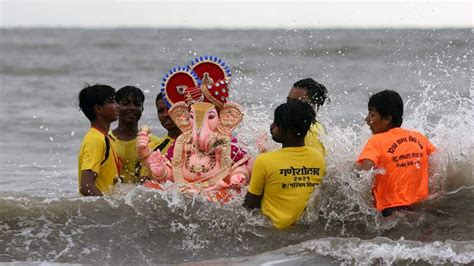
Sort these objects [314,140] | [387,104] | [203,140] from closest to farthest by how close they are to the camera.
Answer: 1. [387,104]
2. [203,140]
3. [314,140]

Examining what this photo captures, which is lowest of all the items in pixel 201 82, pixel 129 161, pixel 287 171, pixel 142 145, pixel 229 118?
pixel 129 161

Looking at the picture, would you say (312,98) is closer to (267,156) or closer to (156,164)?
(267,156)

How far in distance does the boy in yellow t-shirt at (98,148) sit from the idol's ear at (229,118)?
3.00 feet

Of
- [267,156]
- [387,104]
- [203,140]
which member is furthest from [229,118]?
[387,104]

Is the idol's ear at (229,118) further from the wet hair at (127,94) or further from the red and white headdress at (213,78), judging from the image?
the wet hair at (127,94)

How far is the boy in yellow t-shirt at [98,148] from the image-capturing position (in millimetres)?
7973

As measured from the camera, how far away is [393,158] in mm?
7586

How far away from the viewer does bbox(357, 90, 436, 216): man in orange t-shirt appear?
7.59 meters

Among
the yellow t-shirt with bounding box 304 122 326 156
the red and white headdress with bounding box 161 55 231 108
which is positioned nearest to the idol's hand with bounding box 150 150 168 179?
the red and white headdress with bounding box 161 55 231 108

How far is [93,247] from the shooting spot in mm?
8094

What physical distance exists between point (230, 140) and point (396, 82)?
12.2 metres

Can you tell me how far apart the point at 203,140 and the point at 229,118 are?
0.99ft

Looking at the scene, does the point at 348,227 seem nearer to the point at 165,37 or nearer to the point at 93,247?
the point at 93,247

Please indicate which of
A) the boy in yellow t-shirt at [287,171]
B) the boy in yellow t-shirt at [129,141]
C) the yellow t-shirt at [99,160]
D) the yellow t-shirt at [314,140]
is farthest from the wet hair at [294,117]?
the boy in yellow t-shirt at [129,141]
